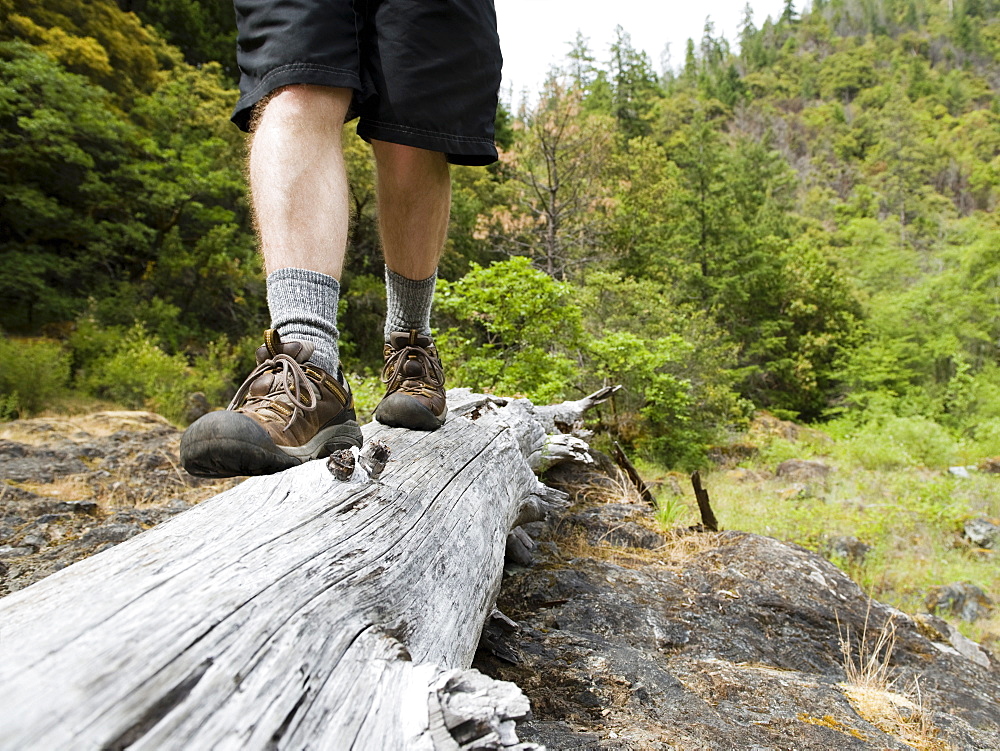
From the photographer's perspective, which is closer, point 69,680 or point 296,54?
point 69,680

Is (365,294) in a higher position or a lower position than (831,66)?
lower

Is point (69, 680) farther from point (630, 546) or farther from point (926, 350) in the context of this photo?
point (926, 350)

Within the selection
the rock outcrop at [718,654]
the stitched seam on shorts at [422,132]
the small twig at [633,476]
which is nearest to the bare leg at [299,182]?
the stitched seam on shorts at [422,132]

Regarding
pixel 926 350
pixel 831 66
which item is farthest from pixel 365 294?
pixel 831 66

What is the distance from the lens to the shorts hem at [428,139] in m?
1.33

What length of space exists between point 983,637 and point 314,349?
4604mm

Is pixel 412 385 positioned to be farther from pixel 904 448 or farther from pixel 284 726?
pixel 904 448

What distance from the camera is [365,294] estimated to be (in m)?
13.6

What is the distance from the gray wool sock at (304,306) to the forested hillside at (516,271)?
4049 millimetres

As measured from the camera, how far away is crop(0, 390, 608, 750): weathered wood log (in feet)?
1.47

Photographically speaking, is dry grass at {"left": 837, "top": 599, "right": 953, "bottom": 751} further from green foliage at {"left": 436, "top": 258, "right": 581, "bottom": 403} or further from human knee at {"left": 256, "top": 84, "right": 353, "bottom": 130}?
green foliage at {"left": 436, "top": 258, "right": 581, "bottom": 403}

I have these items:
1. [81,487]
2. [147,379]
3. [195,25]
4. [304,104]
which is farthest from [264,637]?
[195,25]

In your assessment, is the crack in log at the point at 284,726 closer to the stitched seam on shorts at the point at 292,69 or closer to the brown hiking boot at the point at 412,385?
the brown hiking boot at the point at 412,385

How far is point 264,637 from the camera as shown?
582mm
